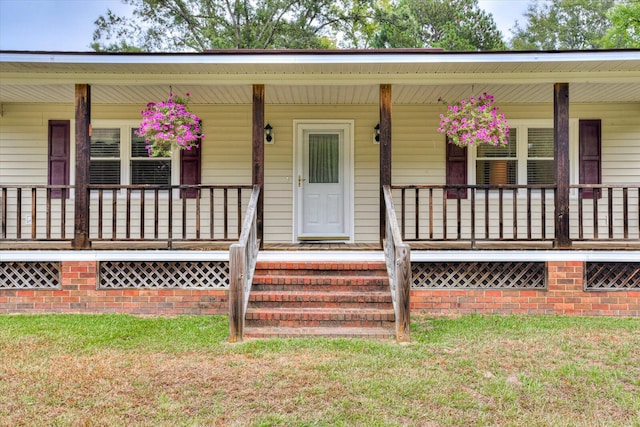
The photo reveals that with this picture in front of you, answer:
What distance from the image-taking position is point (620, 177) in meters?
7.35

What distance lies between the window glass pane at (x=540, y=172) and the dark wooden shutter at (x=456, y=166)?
3.41 ft

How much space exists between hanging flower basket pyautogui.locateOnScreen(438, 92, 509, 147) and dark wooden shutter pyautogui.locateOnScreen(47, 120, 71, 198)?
585cm

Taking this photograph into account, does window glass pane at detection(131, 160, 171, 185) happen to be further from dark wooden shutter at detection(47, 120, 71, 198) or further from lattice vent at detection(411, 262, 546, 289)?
lattice vent at detection(411, 262, 546, 289)

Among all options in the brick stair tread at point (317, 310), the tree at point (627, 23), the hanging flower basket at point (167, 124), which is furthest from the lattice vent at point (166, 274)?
the tree at point (627, 23)

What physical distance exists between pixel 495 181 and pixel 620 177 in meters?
2.03

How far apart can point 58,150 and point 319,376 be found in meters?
6.10

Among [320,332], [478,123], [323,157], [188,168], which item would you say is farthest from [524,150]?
[188,168]

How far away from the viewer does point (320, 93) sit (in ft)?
22.3

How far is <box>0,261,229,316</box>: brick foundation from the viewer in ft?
18.2

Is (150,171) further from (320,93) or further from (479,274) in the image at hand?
(479,274)

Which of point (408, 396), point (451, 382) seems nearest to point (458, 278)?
point (451, 382)

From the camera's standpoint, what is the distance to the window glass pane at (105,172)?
7.35 meters

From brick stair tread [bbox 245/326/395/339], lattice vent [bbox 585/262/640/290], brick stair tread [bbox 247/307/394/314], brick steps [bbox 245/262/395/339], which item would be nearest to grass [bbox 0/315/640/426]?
brick stair tread [bbox 245/326/395/339]

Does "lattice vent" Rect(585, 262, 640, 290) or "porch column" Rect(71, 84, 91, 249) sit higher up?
"porch column" Rect(71, 84, 91, 249)
